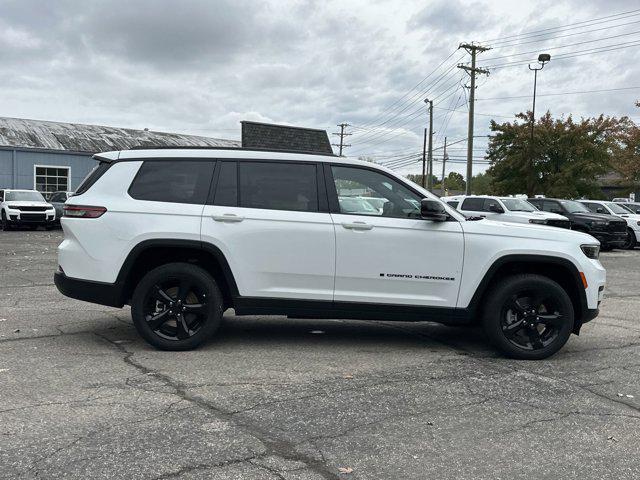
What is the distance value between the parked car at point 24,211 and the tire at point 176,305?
70.3 ft

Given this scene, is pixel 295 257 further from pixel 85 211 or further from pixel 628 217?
pixel 628 217

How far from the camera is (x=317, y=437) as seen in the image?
3.63 meters

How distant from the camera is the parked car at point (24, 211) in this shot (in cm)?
2408

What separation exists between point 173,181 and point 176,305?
115 cm

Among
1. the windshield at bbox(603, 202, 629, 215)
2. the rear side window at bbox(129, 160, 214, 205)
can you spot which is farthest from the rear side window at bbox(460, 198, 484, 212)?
the rear side window at bbox(129, 160, 214, 205)

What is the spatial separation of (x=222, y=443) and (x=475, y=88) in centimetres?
3777

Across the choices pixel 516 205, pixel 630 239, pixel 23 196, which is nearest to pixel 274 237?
pixel 516 205

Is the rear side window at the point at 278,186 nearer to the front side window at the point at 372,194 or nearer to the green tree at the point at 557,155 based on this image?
the front side window at the point at 372,194

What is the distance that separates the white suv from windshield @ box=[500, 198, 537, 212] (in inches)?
527

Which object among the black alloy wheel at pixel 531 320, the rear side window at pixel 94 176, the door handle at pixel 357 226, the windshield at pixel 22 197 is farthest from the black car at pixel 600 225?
the windshield at pixel 22 197

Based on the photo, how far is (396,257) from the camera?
214 inches

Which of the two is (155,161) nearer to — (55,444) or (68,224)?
(68,224)

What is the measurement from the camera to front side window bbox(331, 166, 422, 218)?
218 inches

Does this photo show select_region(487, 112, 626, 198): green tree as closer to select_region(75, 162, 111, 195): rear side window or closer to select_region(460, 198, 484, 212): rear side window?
select_region(460, 198, 484, 212): rear side window
